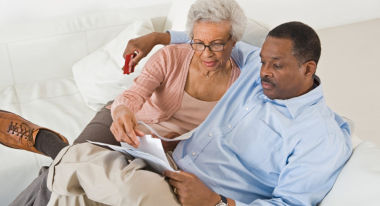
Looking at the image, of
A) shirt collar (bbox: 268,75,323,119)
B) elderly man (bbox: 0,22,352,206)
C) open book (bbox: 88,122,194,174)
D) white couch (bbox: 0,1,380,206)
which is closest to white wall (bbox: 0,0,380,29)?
white couch (bbox: 0,1,380,206)

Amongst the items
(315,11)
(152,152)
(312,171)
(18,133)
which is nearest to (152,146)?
(152,152)

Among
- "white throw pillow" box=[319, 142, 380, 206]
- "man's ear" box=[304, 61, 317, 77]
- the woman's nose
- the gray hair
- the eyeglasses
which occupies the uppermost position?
the gray hair

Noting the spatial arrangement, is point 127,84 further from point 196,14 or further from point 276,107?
point 276,107

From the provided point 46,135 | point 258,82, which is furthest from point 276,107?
point 46,135

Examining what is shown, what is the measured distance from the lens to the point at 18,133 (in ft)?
5.67

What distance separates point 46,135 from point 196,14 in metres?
0.77

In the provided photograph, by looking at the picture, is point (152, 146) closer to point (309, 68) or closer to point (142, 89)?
point (142, 89)

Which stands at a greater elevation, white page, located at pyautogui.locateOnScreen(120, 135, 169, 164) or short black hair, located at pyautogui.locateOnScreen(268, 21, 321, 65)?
short black hair, located at pyautogui.locateOnScreen(268, 21, 321, 65)

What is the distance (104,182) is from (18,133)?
0.67 metres

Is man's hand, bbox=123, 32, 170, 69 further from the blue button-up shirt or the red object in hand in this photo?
the blue button-up shirt

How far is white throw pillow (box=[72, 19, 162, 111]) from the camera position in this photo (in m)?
2.21

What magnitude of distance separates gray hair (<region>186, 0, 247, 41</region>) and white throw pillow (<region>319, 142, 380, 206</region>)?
604mm

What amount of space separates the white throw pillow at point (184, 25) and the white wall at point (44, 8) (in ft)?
1.72

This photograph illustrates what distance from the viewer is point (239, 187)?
145 cm
